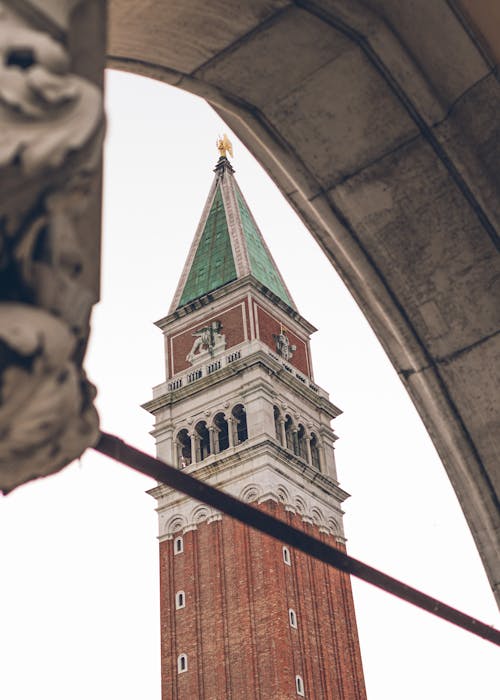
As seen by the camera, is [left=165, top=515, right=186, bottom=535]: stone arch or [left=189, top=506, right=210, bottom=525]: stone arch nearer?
[left=189, top=506, right=210, bottom=525]: stone arch

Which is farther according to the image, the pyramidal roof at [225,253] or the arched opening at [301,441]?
the pyramidal roof at [225,253]

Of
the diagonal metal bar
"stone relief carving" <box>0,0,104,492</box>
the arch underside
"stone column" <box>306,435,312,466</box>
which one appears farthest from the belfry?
"stone relief carving" <box>0,0,104,492</box>

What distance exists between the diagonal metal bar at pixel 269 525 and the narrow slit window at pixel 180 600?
152 feet

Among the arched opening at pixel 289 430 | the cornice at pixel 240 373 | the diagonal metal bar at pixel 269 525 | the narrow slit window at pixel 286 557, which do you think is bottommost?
the diagonal metal bar at pixel 269 525

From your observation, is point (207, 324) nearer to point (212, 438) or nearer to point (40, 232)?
point (212, 438)

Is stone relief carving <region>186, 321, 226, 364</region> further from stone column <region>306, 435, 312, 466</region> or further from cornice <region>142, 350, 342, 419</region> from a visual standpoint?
stone column <region>306, 435, 312, 466</region>

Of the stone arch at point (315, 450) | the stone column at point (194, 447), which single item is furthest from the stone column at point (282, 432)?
the stone column at point (194, 447)

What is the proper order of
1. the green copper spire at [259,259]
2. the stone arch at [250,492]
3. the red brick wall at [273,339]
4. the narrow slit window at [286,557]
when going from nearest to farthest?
the stone arch at [250,492] < the narrow slit window at [286,557] < the red brick wall at [273,339] < the green copper spire at [259,259]

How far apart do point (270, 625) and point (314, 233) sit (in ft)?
142

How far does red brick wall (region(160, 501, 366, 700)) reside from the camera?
147ft

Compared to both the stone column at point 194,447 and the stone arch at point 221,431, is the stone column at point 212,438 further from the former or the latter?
the stone column at point 194,447

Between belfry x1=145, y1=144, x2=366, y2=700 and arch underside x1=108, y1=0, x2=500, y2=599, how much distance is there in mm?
42090

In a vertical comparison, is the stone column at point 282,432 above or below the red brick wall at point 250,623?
above

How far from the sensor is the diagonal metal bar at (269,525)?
2576 mm
